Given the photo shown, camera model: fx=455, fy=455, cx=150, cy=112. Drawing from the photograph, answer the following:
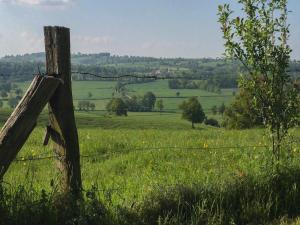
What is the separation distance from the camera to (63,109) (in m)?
5.18

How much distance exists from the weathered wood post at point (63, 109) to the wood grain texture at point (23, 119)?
7.7 inches

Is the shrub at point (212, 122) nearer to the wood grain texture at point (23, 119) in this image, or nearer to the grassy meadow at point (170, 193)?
the grassy meadow at point (170, 193)

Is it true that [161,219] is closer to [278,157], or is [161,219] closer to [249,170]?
[249,170]

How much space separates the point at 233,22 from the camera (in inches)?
284

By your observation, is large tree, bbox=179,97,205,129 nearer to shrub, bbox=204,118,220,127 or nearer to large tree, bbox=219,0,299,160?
shrub, bbox=204,118,220,127

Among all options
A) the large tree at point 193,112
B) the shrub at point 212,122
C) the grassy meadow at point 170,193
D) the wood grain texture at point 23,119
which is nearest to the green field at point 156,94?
the large tree at point 193,112

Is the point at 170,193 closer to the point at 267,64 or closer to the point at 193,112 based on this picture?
the point at 267,64

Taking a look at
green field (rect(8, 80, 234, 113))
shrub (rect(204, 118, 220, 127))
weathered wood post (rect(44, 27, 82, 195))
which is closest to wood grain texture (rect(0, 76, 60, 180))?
weathered wood post (rect(44, 27, 82, 195))

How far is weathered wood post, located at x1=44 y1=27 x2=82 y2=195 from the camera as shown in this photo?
5.17 m

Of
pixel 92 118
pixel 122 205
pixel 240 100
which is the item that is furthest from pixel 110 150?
pixel 92 118

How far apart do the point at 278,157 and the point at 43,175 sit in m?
3.94

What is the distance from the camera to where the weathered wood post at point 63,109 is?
5168 millimetres

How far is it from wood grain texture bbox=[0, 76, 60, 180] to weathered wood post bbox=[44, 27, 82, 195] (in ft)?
0.64

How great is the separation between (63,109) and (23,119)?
536 millimetres
